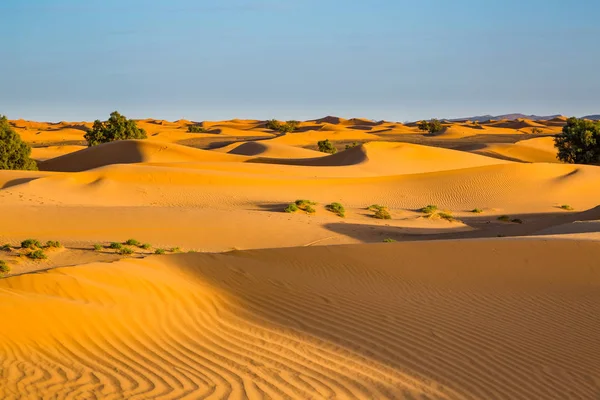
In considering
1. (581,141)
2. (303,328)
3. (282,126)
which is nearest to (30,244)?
(303,328)

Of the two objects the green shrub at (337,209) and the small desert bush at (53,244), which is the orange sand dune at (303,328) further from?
the green shrub at (337,209)

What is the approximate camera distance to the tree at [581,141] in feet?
140

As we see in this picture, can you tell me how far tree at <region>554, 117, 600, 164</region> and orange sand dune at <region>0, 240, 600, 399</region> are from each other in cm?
3358

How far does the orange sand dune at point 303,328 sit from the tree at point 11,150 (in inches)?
1153

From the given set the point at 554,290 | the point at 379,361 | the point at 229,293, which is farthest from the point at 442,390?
the point at 554,290

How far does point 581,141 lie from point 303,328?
39.4m

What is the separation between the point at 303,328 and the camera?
8.30 meters

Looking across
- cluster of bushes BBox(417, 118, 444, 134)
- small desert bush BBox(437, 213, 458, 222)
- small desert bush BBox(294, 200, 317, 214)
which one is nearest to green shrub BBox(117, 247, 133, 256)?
small desert bush BBox(294, 200, 317, 214)

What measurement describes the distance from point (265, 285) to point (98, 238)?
25.4 ft

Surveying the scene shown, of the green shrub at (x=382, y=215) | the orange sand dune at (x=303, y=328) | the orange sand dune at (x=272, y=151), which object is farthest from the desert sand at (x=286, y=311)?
the orange sand dune at (x=272, y=151)

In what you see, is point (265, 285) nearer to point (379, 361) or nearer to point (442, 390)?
point (379, 361)

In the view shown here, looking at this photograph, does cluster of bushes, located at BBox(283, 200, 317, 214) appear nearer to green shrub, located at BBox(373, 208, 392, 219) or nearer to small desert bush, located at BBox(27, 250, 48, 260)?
green shrub, located at BBox(373, 208, 392, 219)

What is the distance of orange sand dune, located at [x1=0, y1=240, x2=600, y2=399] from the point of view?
637 centimetres

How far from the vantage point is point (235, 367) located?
21.9ft
